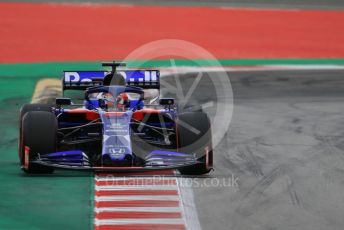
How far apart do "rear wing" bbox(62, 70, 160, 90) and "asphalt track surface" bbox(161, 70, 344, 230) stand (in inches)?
59.4

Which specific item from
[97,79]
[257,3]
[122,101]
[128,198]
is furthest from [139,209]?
[257,3]

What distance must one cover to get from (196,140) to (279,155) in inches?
82.3

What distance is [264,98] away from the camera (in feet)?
67.4

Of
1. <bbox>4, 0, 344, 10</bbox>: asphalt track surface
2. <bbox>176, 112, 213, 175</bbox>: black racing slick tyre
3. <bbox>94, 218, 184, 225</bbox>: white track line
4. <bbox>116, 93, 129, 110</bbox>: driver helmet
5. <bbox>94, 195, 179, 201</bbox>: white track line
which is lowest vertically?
<bbox>94, 195, 179, 201</bbox>: white track line

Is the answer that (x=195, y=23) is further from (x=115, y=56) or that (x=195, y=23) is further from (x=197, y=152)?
(x=197, y=152)

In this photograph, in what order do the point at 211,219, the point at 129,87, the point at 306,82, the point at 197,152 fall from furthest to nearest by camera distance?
the point at 306,82 → the point at 129,87 → the point at 197,152 → the point at 211,219

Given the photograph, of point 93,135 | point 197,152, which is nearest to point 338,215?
point 197,152

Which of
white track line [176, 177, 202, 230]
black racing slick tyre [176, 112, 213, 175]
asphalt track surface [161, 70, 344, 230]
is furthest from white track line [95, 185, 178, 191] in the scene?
black racing slick tyre [176, 112, 213, 175]

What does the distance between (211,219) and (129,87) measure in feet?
12.6

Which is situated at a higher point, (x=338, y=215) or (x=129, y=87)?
(x=129, y=87)

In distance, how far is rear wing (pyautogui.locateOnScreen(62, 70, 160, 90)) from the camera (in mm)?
16391

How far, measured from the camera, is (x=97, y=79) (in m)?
16.3

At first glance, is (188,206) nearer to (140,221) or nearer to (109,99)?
(140,221)

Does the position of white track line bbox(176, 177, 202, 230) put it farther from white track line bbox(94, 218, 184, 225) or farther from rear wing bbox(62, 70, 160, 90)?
rear wing bbox(62, 70, 160, 90)
